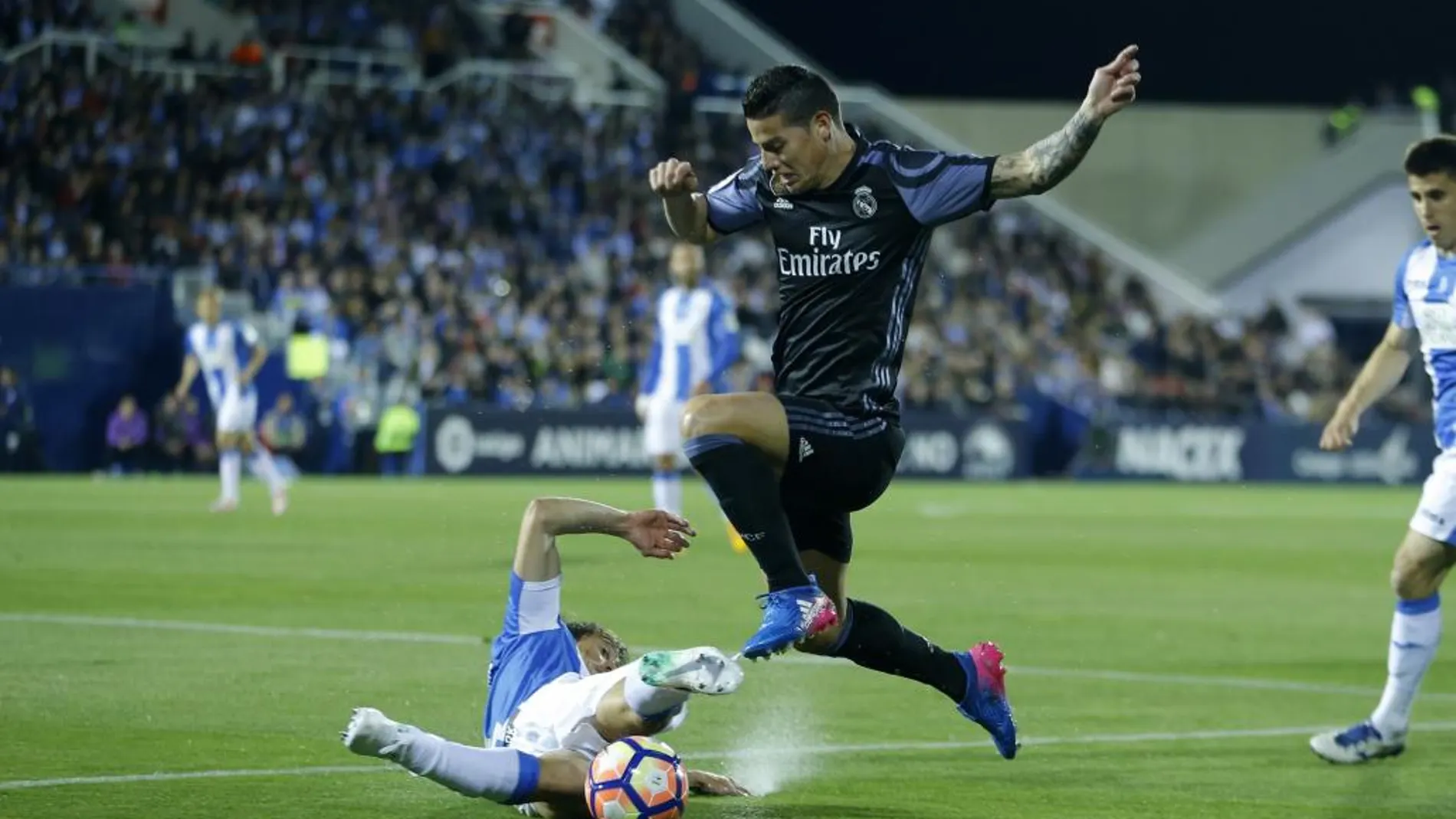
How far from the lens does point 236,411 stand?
24281 millimetres

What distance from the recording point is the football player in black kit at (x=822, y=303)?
7129mm

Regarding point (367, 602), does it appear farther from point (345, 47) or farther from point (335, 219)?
point (345, 47)

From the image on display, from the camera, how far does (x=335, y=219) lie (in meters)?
33.7

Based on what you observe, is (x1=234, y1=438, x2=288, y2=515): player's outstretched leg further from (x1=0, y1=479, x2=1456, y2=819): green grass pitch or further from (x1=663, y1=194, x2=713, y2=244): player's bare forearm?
(x1=663, y1=194, x2=713, y2=244): player's bare forearm

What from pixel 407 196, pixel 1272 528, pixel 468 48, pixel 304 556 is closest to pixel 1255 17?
pixel 468 48

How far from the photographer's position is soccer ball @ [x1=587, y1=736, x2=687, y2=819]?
6.35 m

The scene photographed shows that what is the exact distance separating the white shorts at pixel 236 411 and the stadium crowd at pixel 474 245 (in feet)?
21.9

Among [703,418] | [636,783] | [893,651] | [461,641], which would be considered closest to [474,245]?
[461,641]

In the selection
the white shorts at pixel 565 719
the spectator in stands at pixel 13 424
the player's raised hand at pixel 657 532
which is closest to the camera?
the white shorts at pixel 565 719

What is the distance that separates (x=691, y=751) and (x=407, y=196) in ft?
89.7

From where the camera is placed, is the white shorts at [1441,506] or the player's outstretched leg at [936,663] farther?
the white shorts at [1441,506]

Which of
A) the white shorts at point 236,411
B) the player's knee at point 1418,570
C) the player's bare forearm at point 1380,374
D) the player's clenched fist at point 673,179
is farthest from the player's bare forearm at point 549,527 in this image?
the white shorts at point 236,411

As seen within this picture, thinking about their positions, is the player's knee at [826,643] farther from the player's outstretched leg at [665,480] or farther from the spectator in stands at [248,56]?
the spectator in stands at [248,56]

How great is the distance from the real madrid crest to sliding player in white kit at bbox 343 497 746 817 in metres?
1.16
